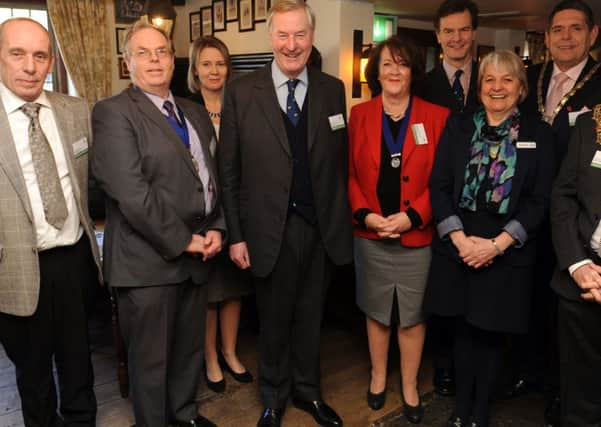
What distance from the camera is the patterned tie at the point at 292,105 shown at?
2.21 metres

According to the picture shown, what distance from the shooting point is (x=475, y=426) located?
2.35 m

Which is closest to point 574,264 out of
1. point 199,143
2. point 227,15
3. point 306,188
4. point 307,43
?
point 306,188

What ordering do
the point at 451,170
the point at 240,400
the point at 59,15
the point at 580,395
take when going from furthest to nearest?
the point at 59,15 → the point at 240,400 → the point at 451,170 → the point at 580,395

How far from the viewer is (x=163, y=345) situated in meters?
2.15

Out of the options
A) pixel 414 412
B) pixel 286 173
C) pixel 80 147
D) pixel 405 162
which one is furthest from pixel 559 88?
pixel 80 147

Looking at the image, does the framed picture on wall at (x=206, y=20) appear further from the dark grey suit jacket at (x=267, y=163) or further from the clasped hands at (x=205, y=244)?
the clasped hands at (x=205, y=244)

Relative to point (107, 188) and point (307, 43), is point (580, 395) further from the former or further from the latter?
point (107, 188)

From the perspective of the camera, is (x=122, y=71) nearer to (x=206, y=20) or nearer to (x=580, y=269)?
(x=206, y=20)

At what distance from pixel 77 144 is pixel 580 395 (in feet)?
6.92

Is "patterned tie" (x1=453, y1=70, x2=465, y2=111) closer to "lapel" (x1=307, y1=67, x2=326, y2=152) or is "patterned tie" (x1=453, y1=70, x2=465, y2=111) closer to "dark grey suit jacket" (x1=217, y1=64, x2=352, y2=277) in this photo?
"dark grey suit jacket" (x1=217, y1=64, x2=352, y2=277)

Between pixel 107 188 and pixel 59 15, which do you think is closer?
pixel 107 188

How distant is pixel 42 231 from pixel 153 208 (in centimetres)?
40

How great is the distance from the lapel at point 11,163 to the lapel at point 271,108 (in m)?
0.89

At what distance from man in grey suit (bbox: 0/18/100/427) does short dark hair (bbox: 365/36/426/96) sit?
1184mm
